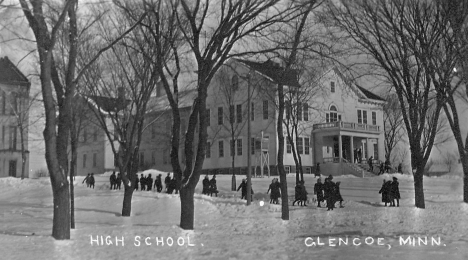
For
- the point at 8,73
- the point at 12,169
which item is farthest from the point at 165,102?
the point at 12,169

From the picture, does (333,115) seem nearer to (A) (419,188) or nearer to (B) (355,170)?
(B) (355,170)

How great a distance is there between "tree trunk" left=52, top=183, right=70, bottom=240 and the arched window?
40.9 metres

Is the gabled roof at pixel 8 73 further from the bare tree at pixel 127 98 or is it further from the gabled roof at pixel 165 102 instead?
the bare tree at pixel 127 98

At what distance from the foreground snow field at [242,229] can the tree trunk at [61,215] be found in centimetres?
24

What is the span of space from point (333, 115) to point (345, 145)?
2.81 meters

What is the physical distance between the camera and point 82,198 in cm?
3044

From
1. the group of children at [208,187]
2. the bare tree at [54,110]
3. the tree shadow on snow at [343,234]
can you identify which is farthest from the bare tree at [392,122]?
the bare tree at [54,110]

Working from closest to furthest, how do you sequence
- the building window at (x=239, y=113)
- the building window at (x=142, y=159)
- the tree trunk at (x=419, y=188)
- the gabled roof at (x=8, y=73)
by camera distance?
the tree trunk at (x=419, y=188) < the building window at (x=239, y=113) < the gabled roof at (x=8, y=73) < the building window at (x=142, y=159)

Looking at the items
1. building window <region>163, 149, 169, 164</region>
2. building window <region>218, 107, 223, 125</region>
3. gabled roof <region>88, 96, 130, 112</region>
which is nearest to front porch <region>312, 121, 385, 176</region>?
building window <region>218, 107, 223, 125</region>

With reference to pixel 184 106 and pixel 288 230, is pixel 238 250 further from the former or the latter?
pixel 184 106

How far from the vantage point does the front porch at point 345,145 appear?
49.1 metres

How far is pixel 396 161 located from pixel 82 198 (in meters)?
53.1

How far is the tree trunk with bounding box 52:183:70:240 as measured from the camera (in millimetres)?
13203

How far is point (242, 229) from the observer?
749 inches
